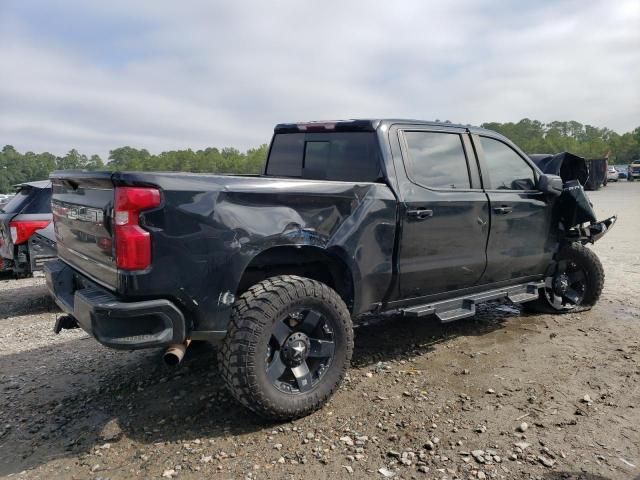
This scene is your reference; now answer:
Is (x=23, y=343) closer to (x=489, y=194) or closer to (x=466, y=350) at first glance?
(x=466, y=350)

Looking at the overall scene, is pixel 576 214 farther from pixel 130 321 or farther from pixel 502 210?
pixel 130 321

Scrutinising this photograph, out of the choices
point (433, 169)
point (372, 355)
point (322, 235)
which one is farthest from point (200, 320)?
point (433, 169)

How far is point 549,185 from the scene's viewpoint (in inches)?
186

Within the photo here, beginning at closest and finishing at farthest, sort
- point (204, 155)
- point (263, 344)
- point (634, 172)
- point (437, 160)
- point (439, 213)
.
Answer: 1. point (263, 344)
2. point (439, 213)
3. point (437, 160)
4. point (634, 172)
5. point (204, 155)

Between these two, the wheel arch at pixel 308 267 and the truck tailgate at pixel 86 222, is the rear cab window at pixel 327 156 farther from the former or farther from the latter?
the truck tailgate at pixel 86 222

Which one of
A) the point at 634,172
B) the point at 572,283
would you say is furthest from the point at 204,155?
the point at 572,283

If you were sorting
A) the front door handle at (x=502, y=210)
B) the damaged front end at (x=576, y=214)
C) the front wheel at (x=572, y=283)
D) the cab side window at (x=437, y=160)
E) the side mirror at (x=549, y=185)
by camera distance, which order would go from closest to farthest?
the cab side window at (x=437, y=160), the front door handle at (x=502, y=210), the side mirror at (x=549, y=185), the damaged front end at (x=576, y=214), the front wheel at (x=572, y=283)

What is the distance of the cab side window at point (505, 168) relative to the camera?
4.42 m

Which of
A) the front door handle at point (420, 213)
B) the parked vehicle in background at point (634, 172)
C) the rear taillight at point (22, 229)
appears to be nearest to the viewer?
the front door handle at point (420, 213)

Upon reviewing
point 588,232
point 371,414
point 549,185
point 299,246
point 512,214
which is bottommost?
point 371,414

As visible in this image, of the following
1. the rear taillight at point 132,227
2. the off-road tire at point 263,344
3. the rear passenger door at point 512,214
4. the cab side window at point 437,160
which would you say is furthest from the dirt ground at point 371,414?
the cab side window at point 437,160

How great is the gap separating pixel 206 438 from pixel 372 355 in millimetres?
1718

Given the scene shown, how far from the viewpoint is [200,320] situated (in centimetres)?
279

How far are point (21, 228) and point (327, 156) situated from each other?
168 inches
